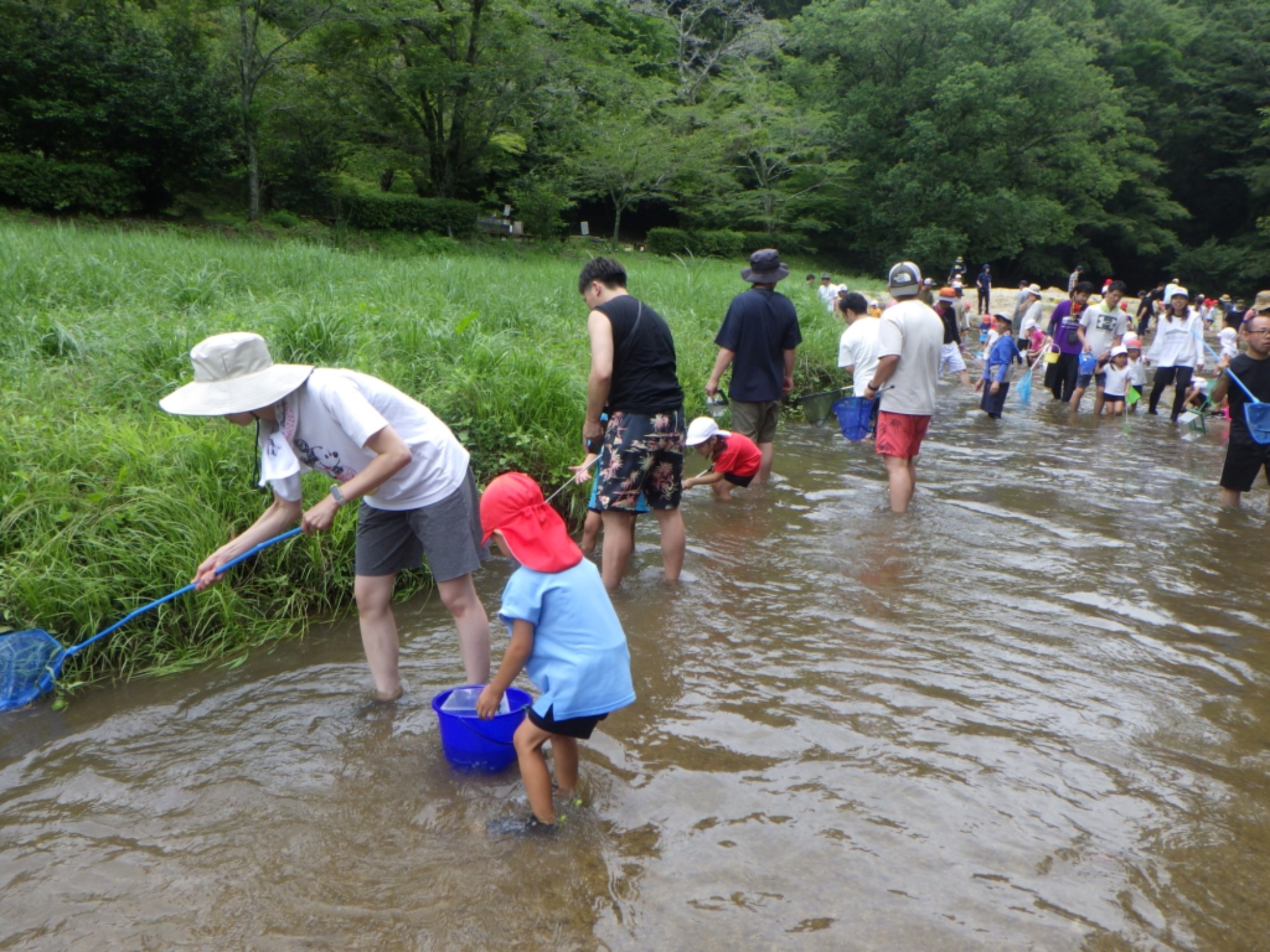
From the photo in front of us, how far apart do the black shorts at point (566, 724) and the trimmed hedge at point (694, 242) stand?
3013 cm

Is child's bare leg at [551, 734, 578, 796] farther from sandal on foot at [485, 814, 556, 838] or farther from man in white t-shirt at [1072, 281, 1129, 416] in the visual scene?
man in white t-shirt at [1072, 281, 1129, 416]

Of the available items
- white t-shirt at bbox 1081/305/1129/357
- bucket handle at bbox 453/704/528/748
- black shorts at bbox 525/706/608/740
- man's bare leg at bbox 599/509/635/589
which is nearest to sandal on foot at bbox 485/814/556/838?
bucket handle at bbox 453/704/528/748

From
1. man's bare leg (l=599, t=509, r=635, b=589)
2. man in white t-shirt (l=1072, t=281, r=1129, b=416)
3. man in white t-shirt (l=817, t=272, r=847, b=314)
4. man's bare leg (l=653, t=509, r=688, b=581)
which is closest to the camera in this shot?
man's bare leg (l=599, t=509, r=635, b=589)

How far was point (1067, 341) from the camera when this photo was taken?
13.2 metres

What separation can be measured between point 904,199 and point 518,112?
62.2 feet

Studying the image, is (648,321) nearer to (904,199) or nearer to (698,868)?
(698,868)

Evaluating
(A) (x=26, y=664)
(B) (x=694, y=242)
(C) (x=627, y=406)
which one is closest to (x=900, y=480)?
(C) (x=627, y=406)

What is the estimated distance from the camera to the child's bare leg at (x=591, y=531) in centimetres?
566

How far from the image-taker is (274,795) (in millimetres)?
3299

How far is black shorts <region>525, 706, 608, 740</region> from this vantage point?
9.32ft

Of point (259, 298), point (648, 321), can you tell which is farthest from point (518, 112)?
point (648, 321)

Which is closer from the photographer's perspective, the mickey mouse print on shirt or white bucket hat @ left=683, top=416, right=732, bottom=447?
the mickey mouse print on shirt

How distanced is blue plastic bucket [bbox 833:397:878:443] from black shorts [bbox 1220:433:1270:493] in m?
2.70

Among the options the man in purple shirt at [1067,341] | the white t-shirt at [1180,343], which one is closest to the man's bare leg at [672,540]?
the white t-shirt at [1180,343]
